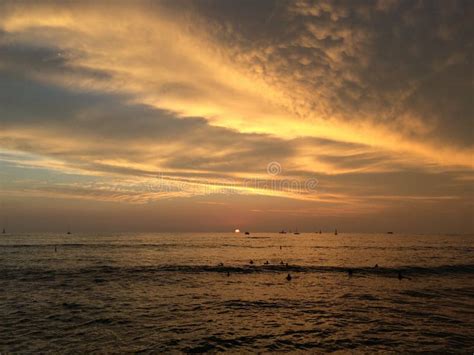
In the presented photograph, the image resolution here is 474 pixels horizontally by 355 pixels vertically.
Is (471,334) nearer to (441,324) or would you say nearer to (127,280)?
(441,324)

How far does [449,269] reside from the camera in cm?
5850

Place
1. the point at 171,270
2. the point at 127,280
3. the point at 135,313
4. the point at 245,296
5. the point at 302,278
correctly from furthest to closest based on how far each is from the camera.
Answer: the point at 171,270
the point at 302,278
the point at 127,280
the point at 245,296
the point at 135,313

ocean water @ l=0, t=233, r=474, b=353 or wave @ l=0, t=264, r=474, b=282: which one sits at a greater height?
ocean water @ l=0, t=233, r=474, b=353

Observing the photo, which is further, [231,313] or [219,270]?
[219,270]

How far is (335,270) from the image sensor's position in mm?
56750

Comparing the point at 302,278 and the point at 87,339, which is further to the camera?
the point at 302,278

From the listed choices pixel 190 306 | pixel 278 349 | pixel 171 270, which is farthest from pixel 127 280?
pixel 278 349

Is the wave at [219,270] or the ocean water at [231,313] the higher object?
the ocean water at [231,313]

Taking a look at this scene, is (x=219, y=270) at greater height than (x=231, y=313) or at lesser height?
lesser

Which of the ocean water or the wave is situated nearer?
the ocean water

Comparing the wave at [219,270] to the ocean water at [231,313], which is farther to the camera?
the wave at [219,270]

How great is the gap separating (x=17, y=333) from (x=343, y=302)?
25923 mm

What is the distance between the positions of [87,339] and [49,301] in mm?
13267

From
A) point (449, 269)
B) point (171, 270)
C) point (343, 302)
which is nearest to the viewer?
point (343, 302)
